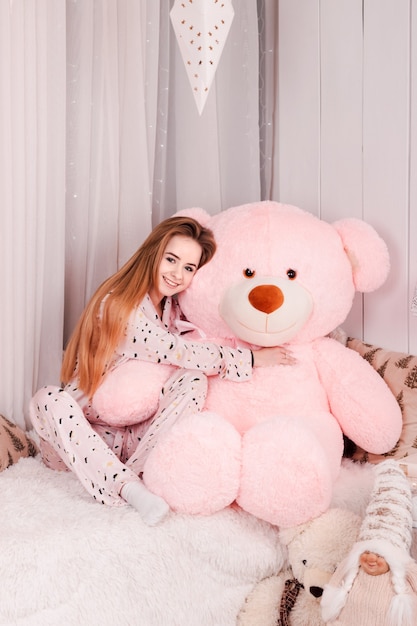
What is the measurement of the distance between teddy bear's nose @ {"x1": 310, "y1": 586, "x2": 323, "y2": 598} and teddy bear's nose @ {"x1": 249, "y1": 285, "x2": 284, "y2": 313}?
56cm

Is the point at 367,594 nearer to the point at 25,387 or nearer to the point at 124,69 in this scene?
the point at 25,387

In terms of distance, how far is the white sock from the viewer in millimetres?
A: 1154

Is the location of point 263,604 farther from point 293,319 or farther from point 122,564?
point 293,319

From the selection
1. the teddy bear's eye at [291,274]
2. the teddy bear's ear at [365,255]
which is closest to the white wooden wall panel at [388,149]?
the teddy bear's ear at [365,255]

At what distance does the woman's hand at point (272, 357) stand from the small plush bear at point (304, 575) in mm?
390

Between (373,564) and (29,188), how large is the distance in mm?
1113

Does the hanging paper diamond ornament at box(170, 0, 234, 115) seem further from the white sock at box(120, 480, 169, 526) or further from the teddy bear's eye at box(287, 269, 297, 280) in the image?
the white sock at box(120, 480, 169, 526)

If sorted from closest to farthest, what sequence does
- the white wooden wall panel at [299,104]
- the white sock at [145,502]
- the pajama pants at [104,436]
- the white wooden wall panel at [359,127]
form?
the white sock at [145,502]
the pajama pants at [104,436]
the white wooden wall panel at [359,127]
the white wooden wall panel at [299,104]

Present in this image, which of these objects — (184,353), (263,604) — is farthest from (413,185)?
(263,604)

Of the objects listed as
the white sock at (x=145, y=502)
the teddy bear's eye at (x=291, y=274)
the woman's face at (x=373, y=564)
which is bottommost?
the white sock at (x=145, y=502)

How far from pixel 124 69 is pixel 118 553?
1.20 metres

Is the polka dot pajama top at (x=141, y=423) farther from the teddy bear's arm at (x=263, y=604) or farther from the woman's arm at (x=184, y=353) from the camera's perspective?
the teddy bear's arm at (x=263, y=604)

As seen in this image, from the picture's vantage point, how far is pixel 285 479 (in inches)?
45.8

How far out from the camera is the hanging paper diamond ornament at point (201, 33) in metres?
1.48
